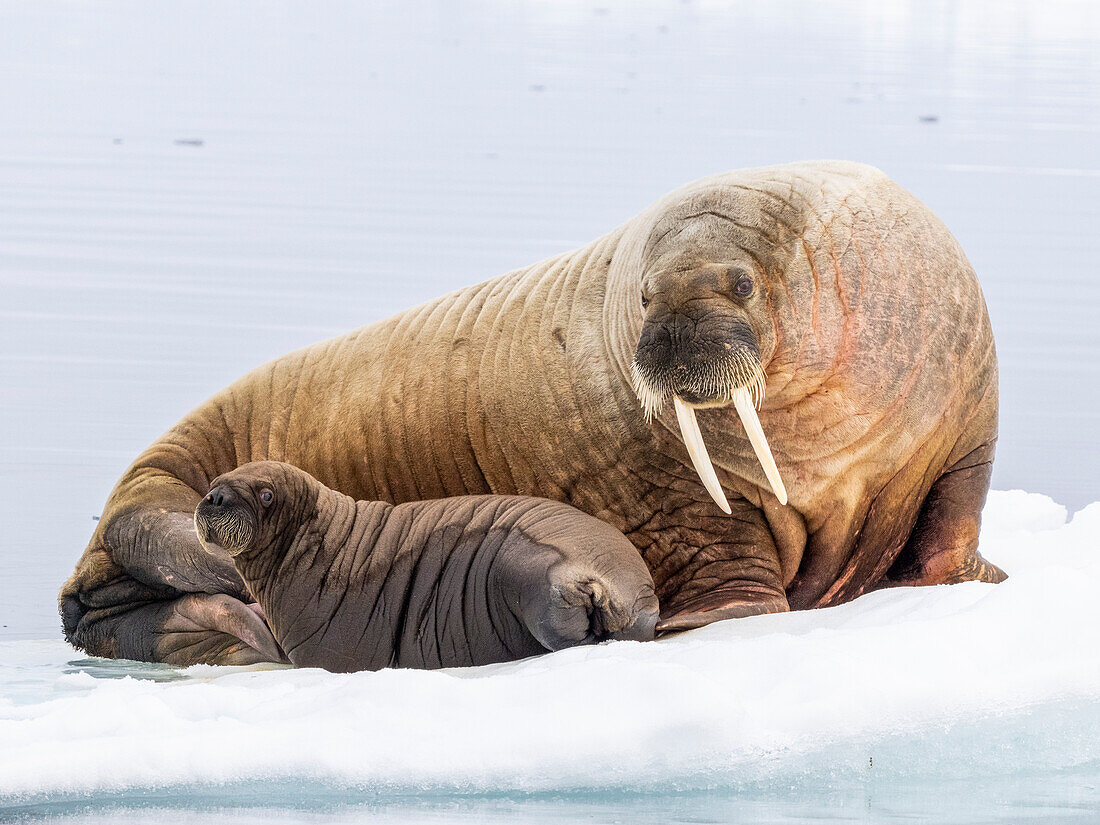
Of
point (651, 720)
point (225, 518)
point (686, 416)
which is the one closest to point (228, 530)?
point (225, 518)

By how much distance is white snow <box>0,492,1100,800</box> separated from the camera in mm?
4527

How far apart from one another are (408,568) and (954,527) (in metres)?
1.99

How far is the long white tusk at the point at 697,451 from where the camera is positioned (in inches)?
235

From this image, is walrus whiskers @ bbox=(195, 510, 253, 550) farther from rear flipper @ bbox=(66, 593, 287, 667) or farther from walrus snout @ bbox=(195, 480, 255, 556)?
rear flipper @ bbox=(66, 593, 287, 667)

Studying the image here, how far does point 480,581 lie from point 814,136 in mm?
16004

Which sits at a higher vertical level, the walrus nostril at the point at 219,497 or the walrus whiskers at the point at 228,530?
the walrus nostril at the point at 219,497

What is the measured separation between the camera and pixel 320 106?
25.9m

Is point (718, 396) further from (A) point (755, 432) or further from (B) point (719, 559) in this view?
(B) point (719, 559)

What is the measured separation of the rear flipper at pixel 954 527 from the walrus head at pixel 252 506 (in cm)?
223

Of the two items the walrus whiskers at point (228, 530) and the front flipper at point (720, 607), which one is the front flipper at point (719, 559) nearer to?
the front flipper at point (720, 607)

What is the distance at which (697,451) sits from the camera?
19.6ft

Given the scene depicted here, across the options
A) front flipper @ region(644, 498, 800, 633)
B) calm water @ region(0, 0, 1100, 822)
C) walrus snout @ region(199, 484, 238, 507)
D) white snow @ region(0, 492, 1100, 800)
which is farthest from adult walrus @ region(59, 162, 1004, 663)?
white snow @ region(0, 492, 1100, 800)

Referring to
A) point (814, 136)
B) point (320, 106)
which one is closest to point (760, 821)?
point (814, 136)

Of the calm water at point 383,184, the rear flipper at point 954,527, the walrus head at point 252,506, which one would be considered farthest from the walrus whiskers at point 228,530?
the rear flipper at point 954,527
